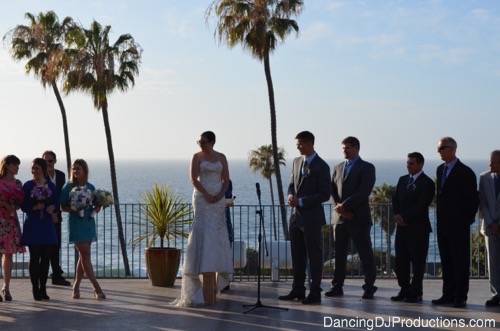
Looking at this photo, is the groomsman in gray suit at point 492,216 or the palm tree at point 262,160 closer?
the groomsman in gray suit at point 492,216

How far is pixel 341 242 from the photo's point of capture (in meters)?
10.1

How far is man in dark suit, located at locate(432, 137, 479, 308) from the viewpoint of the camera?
9.41 m

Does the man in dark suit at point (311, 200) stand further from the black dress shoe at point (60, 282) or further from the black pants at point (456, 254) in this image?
the black dress shoe at point (60, 282)

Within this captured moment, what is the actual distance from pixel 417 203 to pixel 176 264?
3127 mm

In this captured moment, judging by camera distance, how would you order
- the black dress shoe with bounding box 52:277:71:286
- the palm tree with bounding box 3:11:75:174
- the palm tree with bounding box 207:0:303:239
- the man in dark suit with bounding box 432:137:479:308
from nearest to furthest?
the man in dark suit with bounding box 432:137:479:308
the black dress shoe with bounding box 52:277:71:286
the palm tree with bounding box 207:0:303:239
the palm tree with bounding box 3:11:75:174

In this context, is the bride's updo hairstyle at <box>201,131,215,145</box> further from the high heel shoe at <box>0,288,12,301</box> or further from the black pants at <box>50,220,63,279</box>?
the high heel shoe at <box>0,288,12,301</box>

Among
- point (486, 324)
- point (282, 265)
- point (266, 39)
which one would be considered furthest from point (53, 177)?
point (266, 39)

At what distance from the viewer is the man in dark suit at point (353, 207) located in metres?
9.84

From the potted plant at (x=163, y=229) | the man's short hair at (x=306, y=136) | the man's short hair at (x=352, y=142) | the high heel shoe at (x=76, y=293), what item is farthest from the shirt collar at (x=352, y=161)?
the high heel shoe at (x=76, y=293)

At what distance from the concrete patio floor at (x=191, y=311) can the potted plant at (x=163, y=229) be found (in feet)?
0.89

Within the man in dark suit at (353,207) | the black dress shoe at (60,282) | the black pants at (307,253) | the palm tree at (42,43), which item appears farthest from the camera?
the palm tree at (42,43)

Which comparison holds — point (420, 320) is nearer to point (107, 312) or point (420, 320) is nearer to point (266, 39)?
point (107, 312)

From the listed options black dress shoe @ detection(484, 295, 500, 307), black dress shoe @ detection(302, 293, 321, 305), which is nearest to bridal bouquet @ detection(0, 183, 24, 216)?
black dress shoe @ detection(302, 293, 321, 305)

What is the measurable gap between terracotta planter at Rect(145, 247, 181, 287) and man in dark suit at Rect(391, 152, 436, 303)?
2746 millimetres
